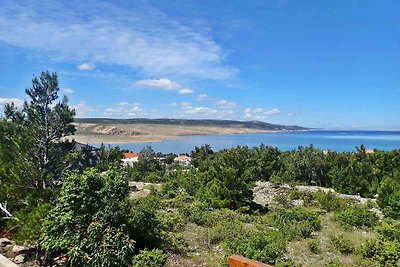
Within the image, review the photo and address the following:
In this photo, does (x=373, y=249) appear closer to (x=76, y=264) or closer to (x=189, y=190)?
(x=76, y=264)

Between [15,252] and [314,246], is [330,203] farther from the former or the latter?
[15,252]

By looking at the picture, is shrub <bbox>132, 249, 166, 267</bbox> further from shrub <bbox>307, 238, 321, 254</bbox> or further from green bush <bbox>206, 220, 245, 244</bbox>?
shrub <bbox>307, 238, 321, 254</bbox>

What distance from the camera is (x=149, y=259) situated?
7.48 m

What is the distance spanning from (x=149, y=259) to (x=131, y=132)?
133m

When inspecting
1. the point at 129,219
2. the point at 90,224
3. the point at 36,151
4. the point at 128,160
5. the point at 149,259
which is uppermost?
the point at 36,151

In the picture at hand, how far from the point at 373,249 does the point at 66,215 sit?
8004 millimetres

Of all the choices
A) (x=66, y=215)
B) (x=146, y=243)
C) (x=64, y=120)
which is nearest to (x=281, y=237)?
(x=146, y=243)

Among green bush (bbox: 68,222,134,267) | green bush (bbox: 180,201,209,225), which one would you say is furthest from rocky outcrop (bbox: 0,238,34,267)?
green bush (bbox: 180,201,209,225)

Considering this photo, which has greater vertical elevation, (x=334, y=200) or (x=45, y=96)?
(x=45, y=96)

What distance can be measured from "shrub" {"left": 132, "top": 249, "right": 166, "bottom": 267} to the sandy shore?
77.8m

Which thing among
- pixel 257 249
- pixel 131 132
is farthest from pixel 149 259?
pixel 131 132

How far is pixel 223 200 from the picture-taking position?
53.6 ft

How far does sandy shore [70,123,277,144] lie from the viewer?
108 metres

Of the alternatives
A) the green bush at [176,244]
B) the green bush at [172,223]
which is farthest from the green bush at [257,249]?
the green bush at [172,223]
